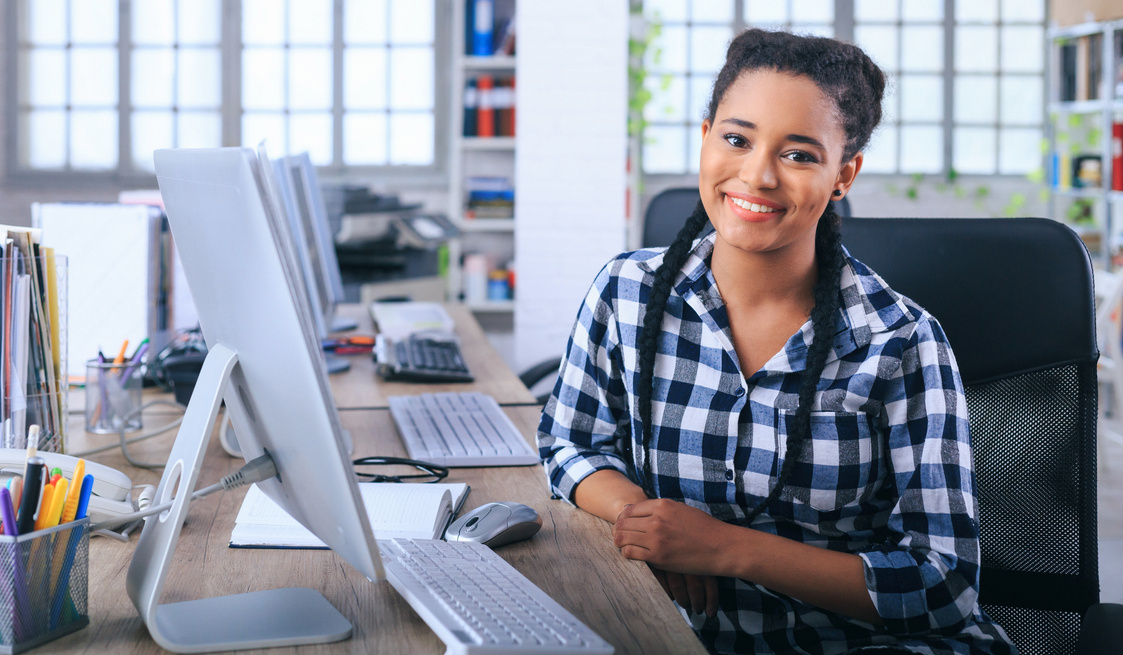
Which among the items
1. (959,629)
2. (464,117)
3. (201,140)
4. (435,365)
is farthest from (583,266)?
(959,629)

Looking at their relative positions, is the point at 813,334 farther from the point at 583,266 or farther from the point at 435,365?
the point at 583,266

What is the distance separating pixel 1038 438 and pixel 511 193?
3.53 metres

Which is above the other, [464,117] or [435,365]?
[464,117]

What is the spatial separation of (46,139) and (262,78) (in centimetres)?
117

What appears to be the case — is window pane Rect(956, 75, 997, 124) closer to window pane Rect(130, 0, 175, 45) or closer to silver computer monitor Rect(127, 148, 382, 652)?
window pane Rect(130, 0, 175, 45)

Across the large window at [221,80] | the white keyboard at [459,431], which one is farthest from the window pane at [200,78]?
the white keyboard at [459,431]

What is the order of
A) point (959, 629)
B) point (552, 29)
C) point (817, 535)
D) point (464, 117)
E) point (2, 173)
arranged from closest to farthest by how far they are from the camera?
point (959, 629) < point (817, 535) < point (552, 29) < point (464, 117) < point (2, 173)

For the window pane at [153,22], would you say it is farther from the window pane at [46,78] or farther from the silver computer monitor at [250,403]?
the silver computer monitor at [250,403]

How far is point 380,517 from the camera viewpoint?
42.5 inches

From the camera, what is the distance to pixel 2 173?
16.5 ft

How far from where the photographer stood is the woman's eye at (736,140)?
1151 millimetres

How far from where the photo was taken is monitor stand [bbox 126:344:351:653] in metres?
0.78

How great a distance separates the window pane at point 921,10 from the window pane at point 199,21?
12.6 feet

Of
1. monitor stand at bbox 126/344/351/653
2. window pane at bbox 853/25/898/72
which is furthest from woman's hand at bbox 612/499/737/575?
window pane at bbox 853/25/898/72
